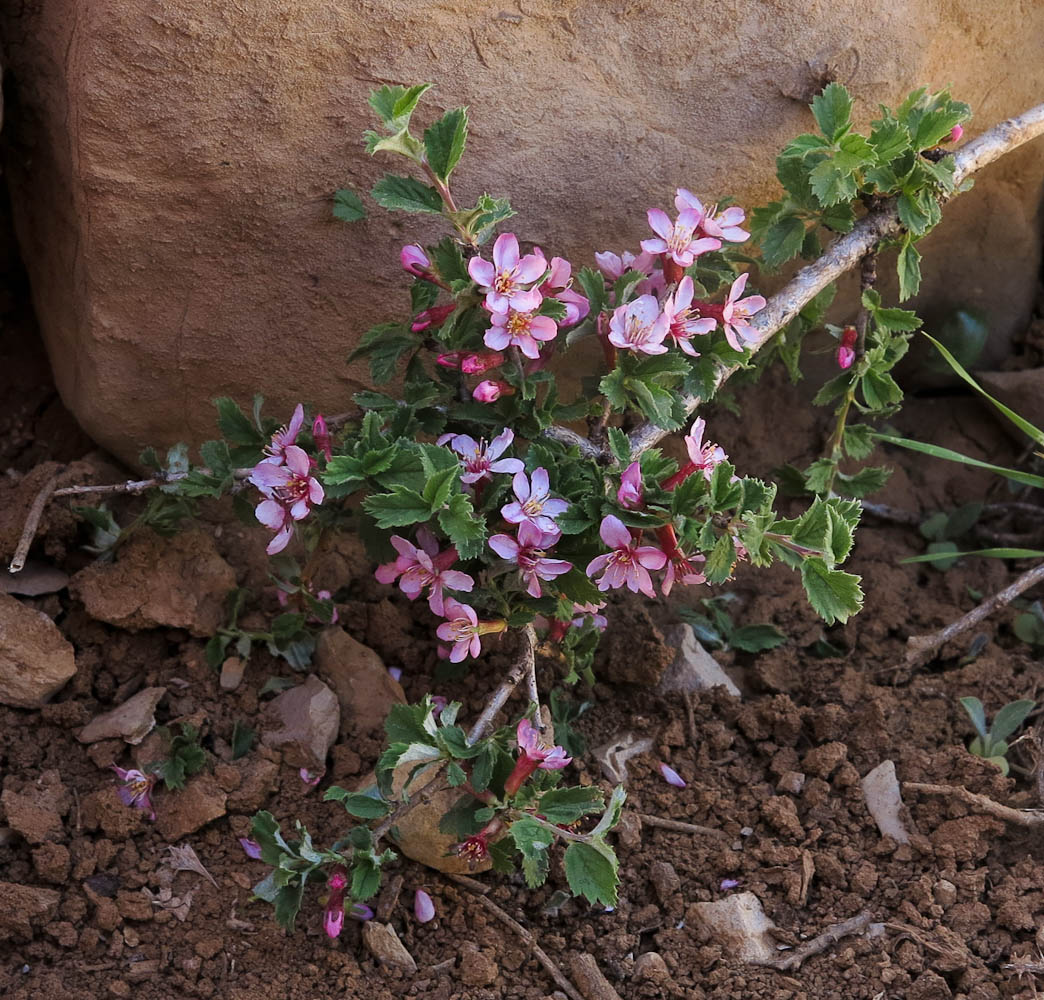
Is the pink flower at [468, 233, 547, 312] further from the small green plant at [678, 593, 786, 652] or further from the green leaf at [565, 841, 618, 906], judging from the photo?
the small green plant at [678, 593, 786, 652]

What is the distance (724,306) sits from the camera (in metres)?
2.20

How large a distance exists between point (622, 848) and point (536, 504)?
0.78 m

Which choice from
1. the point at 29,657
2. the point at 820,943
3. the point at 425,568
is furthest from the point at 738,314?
the point at 29,657

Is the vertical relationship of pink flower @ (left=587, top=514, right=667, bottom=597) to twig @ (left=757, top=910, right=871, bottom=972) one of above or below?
above

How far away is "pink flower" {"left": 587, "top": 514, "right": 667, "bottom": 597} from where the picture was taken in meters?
2.01

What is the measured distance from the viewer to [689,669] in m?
2.70

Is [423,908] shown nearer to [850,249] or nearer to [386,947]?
[386,947]

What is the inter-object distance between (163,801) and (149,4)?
1552 mm

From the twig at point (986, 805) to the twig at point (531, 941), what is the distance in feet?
2.69

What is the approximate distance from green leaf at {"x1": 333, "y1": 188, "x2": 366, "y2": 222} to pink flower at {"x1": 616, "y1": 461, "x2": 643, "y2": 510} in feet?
2.89

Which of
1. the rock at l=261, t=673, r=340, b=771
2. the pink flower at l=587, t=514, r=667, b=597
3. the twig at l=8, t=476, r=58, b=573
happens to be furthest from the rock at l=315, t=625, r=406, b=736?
the pink flower at l=587, t=514, r=667, b=597

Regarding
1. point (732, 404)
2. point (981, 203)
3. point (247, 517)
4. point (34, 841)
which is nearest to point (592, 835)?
point (247, 517)

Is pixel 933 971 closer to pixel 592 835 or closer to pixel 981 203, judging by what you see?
pixel 592 835

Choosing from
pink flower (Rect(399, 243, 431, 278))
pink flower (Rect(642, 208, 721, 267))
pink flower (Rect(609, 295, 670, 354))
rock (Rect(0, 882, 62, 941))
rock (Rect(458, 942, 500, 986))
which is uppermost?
pink flower (Rect(642, 208, 721, 267))
